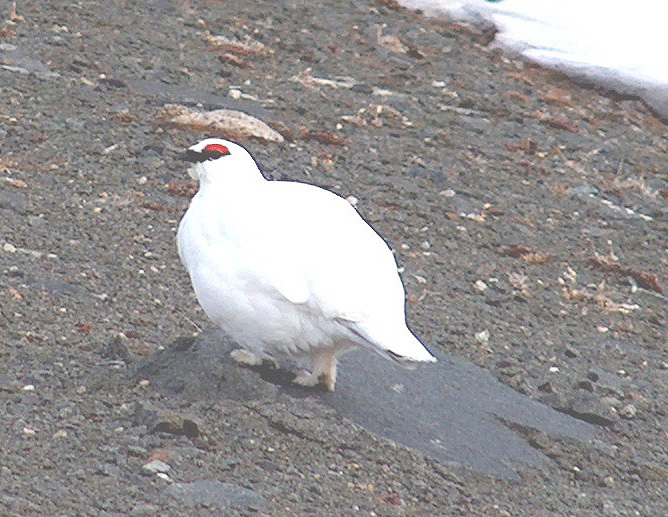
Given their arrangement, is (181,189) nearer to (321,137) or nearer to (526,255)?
(321,137)

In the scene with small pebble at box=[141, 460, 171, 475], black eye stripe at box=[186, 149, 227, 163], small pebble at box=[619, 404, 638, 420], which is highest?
black eye stripe at box=[186, 149, 227, 163]

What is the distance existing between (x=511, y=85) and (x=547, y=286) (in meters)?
2.46

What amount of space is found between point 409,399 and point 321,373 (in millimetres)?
339

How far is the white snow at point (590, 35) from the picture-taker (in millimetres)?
8703

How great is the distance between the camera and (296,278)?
4062 millimetres

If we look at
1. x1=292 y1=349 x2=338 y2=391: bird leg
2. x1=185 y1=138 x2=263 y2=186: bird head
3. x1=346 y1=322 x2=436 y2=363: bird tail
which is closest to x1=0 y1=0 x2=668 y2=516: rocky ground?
x1=292 y1=349 x2=338 y2=391: bird leg

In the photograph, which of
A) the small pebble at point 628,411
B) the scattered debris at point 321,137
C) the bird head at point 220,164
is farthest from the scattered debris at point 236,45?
the small pebble at point 628,411

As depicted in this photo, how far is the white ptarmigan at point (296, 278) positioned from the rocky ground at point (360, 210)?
0.64 feet

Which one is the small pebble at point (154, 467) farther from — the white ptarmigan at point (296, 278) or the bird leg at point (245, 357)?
the bird leg at point (245, 357)

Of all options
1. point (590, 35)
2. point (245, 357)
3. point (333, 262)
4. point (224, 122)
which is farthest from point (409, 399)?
point (590, 35)

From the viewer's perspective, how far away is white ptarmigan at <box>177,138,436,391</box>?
13.2 ft

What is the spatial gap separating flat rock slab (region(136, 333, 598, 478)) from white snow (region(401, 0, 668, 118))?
4128mm

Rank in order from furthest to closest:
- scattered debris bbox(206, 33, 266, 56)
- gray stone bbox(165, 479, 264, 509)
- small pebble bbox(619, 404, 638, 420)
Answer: scattered debris bbox(206, 33, 266, 56) → small pebble bbox(619, 404, 638, 420) → gray stone bbox(165, 479, 264, 509)

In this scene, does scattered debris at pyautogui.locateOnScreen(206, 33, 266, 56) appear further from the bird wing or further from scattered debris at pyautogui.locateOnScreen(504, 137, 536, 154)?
the bird wing
